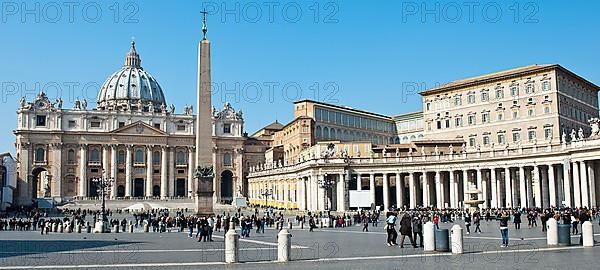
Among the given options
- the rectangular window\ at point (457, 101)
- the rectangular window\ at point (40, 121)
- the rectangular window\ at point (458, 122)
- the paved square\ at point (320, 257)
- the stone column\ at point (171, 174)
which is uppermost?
the rectangular window\ at point (40, 121)

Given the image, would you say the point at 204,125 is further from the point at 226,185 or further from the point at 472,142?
the point at 226,185

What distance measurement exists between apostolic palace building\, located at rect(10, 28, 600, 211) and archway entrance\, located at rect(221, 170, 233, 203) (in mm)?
230

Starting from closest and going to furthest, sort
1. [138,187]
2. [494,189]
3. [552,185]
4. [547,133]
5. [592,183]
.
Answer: [592,183] < [552,185] < [494,189] < [547,133] < [138,187]

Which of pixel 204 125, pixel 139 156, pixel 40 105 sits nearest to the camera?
pixel 204 125

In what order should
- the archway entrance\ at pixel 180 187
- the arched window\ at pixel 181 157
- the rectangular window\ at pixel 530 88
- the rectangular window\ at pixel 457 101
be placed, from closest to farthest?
the rectangular window\ at pixel 530 88, the rectangular window\ at pixel 457 101, the arched window\ at pixel 181 157, the archway entrance\ at pixel 180 187

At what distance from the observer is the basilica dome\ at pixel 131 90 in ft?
423

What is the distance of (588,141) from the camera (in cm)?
4856

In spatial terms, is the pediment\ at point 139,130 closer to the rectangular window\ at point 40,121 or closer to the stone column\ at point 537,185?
the rectangular window\ at point 40,121

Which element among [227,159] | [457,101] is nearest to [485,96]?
[457,101]

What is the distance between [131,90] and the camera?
130 m

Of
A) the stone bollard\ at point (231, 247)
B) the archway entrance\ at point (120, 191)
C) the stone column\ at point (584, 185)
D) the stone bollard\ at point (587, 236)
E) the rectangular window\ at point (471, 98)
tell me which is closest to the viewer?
the stone bollard\ at point (231, 247)

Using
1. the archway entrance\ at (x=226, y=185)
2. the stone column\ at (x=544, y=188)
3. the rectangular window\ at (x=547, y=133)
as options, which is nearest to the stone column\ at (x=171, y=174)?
the archway entrance\ at (x=226, y=185)

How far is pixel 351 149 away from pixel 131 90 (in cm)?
7277

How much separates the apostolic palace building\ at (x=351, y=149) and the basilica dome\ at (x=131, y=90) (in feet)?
1.16
